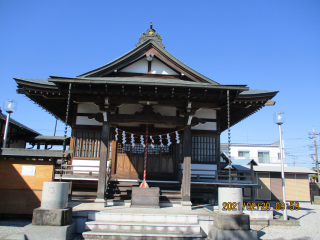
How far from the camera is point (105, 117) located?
33.9 feet

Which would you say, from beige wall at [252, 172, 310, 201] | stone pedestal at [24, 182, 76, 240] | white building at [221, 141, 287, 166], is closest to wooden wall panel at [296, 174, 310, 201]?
beige wall at [252, 172, 310, 201]

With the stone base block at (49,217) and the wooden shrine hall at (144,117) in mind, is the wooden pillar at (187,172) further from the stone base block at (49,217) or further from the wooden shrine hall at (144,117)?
the stone base block at (49,217)

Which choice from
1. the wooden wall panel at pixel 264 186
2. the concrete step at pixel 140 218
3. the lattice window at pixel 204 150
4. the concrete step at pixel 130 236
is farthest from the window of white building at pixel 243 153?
the concrete step at pixel 130 236

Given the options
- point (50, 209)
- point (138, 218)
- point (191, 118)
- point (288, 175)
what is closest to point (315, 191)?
point (288, 175)

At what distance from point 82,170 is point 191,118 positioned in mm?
5832

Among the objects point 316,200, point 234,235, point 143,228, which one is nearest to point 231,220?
point 234,235

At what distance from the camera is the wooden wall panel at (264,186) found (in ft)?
70.9

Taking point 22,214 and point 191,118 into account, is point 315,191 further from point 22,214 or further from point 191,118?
point 22,214

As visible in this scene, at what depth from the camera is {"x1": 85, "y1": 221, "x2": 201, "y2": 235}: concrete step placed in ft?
25.5

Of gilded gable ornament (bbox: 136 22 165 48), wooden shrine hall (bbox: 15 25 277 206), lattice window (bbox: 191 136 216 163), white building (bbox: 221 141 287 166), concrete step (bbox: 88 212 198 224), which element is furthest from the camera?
white building (bbox: 221 141 287 166)

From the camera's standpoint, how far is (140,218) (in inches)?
325

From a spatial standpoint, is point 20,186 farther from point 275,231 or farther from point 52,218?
point 275,231

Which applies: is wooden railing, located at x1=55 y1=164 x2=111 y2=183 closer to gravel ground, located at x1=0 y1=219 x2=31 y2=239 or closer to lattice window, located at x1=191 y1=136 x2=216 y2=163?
gravel ground, located at x1=0 y1=219 x2=31 y2=239

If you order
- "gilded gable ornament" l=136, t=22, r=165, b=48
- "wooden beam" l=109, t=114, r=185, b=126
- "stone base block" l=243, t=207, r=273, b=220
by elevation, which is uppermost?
"gilded gable ornament" l=136, t=22, r=165, b=48
